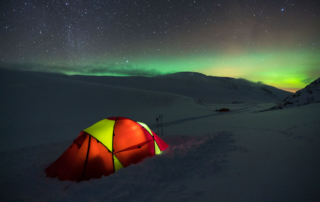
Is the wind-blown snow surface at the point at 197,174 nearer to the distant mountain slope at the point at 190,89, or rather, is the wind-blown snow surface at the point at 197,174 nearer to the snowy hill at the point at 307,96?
the snowy hill at the point at 307,96

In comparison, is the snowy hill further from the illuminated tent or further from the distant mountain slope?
the distant mountain slope

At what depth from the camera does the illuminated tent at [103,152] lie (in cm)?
516

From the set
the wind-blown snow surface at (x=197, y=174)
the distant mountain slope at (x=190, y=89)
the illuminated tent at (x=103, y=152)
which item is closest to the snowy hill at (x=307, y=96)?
the wind-blown snow surface at (x=197, y=174)

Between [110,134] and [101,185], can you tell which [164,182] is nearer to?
[101,185]

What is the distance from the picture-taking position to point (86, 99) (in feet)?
75.2

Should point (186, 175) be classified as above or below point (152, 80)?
below

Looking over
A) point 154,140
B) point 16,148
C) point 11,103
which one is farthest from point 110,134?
point 11,103

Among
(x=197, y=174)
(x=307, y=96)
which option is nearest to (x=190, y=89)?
(x=307, y=96)

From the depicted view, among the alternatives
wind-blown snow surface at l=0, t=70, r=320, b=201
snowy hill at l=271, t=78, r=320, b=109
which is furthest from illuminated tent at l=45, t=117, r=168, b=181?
snowy hill at l=271, t=78, r=320, b=109

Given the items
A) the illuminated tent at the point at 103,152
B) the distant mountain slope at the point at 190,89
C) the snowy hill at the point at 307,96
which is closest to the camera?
the illuminated tent at the point at 103,152

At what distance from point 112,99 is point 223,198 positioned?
23592mm

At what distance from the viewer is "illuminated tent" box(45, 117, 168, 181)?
516 cm

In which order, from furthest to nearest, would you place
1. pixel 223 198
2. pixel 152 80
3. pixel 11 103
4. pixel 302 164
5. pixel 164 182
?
pixel 152 80 < pixel 11 103 < pixel 164 182 < pixel 302 164 < pixel 223 198

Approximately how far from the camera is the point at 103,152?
5410 millimetres
